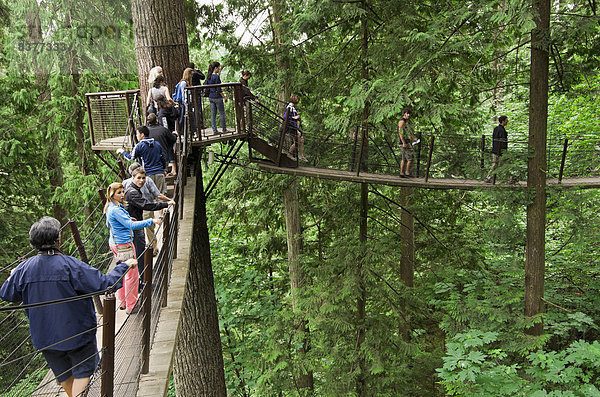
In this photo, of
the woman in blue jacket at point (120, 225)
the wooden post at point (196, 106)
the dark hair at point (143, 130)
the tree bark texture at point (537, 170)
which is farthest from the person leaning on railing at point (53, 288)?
the tree bark texture at point (537, 170)

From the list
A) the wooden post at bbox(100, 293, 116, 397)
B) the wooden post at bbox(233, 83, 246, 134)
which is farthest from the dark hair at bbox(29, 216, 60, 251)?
the wooden post at bbox(233, 83, 246, 134)

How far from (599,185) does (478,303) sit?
272cm

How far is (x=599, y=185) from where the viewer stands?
283 inches

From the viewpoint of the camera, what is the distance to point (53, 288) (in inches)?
109

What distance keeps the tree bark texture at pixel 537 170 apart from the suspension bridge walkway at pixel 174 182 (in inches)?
7.9

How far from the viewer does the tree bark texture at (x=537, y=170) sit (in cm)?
607

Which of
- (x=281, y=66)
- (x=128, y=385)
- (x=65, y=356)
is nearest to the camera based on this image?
(x=65, y=356)

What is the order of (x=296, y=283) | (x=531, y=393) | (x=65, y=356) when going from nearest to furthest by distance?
(x=65, y=356), (x=531, y=393), (x=296, y=283)

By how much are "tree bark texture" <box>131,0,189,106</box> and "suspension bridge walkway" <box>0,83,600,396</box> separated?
0.57m

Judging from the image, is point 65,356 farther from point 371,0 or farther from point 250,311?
point 250,311

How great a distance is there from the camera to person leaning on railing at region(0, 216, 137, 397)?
2748 millimetres

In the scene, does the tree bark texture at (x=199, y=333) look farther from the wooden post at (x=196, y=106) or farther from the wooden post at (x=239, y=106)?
the wooden post at (x=239, y=106)

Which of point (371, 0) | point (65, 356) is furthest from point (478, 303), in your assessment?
point (65, 356)

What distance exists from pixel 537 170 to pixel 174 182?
16.7 ft
